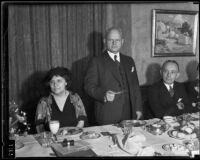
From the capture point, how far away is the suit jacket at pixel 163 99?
2.38 m

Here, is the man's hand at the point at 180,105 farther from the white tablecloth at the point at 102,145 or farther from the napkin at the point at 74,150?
the napkin at the point at 74,150

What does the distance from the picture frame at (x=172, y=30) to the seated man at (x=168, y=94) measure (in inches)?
30.9

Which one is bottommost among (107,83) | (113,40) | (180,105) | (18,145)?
(18,145)

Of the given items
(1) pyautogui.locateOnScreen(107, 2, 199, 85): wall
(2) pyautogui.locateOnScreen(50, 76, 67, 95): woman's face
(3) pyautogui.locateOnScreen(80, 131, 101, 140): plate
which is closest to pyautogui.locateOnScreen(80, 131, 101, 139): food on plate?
(3) pyautogui.locateOnScreen(80, 131, 101, 140): plate

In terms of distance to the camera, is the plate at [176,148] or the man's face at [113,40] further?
the man's face at [113,40]

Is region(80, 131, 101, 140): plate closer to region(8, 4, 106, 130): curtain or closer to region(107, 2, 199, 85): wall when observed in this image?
region(8, 4, 106, 130): curtain

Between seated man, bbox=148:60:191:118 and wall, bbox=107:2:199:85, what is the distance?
79cm

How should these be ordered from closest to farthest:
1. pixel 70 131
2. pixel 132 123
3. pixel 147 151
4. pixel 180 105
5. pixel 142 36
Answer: pixel 147 151 < pixel 70 131 < pixel 132 123 < pixel 180 105 < pixel 142 36

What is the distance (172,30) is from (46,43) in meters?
1.43

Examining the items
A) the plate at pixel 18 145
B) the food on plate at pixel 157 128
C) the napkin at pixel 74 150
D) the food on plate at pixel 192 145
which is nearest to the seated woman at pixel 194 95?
the food on plate at pixel 157 128

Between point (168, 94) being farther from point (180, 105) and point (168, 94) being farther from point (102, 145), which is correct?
point (102, 145)

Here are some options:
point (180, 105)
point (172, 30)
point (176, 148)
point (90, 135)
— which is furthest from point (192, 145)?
point (172, 30)

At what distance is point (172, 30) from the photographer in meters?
3.17

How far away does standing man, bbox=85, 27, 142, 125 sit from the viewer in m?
2.26
